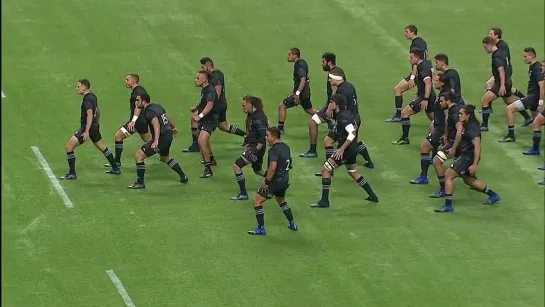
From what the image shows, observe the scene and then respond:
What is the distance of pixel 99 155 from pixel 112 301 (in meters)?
7.85

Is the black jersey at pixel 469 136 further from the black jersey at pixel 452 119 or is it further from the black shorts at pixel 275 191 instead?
the black shorts at pixel 275 191

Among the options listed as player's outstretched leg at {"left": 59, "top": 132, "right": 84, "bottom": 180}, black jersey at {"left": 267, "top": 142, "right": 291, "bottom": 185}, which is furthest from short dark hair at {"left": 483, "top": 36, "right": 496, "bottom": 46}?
player's outstretched leg at {"left": 59, "top": 132, "right": 84, "bottom": 180}

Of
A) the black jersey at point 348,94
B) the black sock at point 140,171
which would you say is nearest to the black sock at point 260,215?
the black sock at point 140,171

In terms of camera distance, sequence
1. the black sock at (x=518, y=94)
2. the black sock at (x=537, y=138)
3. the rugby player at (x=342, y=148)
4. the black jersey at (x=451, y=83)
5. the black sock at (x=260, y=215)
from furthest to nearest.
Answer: the black sock at (x=518, y=94) < the black sock at (x=537, y=138) < the black jersey at (x=451, y=83) < the rugby player at (x=342, y=148) < the black sock at (x=260, y=215)

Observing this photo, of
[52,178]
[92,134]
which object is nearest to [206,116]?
[92,134]

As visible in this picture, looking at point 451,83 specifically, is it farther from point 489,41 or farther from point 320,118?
point 320,118

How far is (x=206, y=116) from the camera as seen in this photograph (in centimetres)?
3378

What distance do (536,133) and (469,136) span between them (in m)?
3.95

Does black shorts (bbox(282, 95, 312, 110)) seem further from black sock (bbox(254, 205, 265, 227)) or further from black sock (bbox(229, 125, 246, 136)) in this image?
black sock (bbox(254, 205, 265, 227))

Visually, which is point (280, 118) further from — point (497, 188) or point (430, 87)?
point (497, 188)

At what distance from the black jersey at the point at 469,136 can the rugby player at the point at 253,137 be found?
14.0 feet

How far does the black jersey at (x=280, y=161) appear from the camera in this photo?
29.8 m

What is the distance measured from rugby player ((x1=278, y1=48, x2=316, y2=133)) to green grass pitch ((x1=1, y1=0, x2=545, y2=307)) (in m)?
0.74

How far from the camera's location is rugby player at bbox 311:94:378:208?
3141 centimetres
